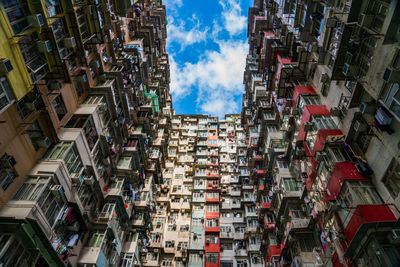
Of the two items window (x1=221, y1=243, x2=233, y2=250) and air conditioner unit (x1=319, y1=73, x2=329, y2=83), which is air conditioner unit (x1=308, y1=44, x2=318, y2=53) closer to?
air conditioner unit (x1=319, y1=73, x2=329, y2=83)

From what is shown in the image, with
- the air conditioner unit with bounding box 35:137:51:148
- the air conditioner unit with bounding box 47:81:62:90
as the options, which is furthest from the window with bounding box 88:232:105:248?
the air conditioner unit with bounding box 47:81:62:90

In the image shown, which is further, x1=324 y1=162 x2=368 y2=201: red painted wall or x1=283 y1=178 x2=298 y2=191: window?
x1=283 y1=178 x2=298 y2=191: window

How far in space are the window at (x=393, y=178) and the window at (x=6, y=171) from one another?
947 inches

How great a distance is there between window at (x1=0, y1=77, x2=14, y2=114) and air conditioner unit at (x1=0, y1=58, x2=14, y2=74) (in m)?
0.42

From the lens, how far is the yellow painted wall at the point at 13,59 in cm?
1160

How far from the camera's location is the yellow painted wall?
11602mm

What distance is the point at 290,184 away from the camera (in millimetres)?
25078

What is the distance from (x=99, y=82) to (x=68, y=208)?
48.7 feet

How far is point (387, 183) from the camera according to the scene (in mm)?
13648

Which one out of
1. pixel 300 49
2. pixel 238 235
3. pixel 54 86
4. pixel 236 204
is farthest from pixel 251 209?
pixel 54 86

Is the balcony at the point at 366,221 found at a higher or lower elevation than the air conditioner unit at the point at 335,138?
lower

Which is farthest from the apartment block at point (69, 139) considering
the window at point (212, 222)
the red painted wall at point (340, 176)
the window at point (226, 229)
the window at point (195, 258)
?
the red painted wall at point (340, 176)

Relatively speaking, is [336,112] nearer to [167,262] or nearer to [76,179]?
[76,179]

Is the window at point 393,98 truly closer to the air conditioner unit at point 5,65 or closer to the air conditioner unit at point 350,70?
the air conditioner unit at point 350,70
